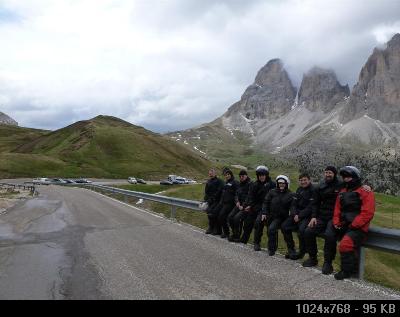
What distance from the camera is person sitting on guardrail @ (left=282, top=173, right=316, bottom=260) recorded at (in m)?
A: 9.77

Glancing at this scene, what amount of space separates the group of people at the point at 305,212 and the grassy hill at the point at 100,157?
96061 millimetres

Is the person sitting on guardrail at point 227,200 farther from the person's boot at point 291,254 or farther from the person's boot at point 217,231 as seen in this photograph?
the person's boot at point 291,254

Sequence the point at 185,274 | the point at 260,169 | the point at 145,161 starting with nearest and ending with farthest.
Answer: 1. the point at 185,274
2. the point at 260,169
3. the point at 145,161

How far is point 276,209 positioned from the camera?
35.2 ft

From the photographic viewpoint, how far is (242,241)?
1232 centimetres

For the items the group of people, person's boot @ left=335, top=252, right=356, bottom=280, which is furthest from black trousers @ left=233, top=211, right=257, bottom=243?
person's boot @ left=335, top=252, right=356, bottom=280

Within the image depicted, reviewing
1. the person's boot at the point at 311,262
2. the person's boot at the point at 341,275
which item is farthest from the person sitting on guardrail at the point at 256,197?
the person's boot at the point at 341,275

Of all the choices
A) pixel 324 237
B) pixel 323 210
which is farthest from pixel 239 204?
pixel 324 237

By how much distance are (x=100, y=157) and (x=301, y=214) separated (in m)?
124

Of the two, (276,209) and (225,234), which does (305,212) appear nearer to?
(276,209)

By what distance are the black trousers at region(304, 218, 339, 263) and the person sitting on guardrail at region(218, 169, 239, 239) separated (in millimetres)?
4148
